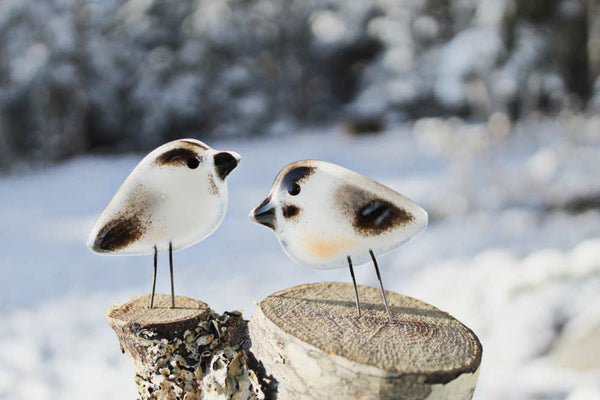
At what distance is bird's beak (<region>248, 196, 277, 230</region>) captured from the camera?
4.09 feet

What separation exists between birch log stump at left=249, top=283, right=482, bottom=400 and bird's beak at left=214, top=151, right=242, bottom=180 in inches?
14.8

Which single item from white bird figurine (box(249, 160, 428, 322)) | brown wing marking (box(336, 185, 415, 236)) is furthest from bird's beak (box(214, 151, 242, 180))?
brown wing marking (box(336, 185, 415, 236))

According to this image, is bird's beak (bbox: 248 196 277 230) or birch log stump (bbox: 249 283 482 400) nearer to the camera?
birch log stump (bbox: 249 283 482 400)

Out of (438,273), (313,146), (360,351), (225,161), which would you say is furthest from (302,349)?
(313,146)

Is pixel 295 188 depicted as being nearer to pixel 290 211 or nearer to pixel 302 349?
pixel 290 211

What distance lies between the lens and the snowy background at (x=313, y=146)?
109 inches

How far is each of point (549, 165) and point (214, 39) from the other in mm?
7437

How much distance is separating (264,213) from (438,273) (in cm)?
258

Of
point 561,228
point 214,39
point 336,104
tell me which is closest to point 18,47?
point 214,39

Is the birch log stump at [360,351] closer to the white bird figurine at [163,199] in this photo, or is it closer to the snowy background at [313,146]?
the white bird figurine at [163,199]

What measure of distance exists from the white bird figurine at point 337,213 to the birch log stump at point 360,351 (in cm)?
9

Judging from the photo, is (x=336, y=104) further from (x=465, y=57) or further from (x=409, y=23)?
(x=465, y=57)

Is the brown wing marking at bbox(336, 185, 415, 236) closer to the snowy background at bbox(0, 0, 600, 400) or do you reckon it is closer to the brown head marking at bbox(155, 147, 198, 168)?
the brown head marking at bbox(155, 147, 198, 168)

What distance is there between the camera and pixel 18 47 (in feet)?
26.2
